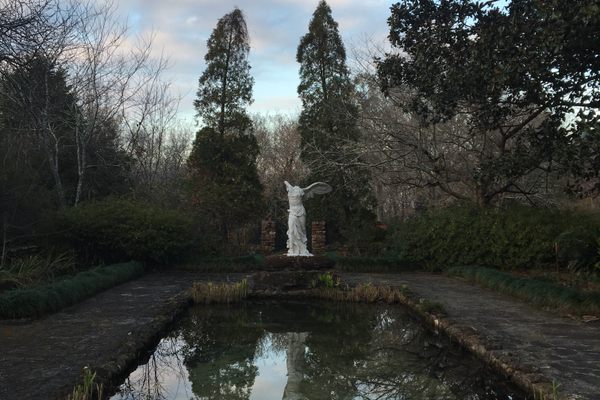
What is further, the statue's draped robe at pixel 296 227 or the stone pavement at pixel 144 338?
the statue's draped robe at pixel 296 227

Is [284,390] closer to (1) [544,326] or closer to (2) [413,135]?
(1) [544,326]

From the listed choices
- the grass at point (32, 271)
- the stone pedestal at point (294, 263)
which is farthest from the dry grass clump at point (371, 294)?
the grass at point (32, 271)

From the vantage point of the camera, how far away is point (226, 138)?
835 inches

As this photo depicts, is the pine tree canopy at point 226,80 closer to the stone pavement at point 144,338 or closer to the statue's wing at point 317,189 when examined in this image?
the statue's wing at point 317,189

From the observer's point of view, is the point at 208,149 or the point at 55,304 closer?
the point at 55,304

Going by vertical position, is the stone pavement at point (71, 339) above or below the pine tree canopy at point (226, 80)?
below

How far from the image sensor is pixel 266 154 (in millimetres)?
34688

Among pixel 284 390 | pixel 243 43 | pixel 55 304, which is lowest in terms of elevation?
A: pixel 284 390

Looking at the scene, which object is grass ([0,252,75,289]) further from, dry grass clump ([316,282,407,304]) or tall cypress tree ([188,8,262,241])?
tall cypress tree ([188,8,262,241])

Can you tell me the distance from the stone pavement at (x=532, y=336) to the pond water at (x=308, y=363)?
1.46ft

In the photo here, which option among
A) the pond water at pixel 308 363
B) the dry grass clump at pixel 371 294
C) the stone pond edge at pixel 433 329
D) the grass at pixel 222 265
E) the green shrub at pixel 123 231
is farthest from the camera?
the grass at pixel 222 265

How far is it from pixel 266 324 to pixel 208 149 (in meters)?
12.7

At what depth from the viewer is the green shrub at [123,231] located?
13.9 m

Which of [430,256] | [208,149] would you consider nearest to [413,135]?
[430,256]
